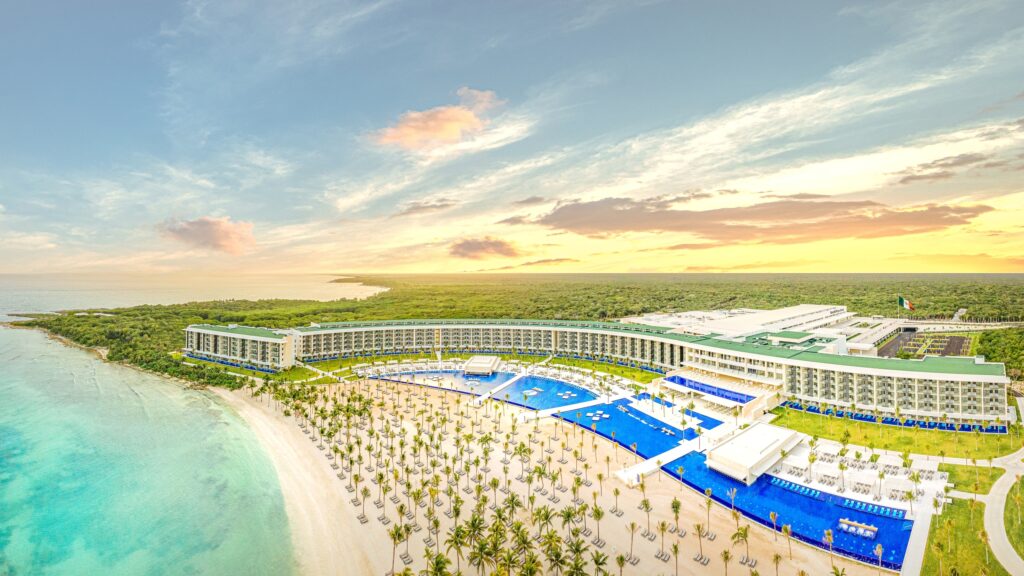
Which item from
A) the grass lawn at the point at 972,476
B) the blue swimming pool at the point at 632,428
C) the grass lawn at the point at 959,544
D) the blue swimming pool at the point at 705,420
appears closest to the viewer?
the grass lawn at the point at 959,544

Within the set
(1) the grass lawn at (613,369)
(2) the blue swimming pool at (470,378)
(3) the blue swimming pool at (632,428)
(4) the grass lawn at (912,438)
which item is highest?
(1) the grass lawn at (613,369)

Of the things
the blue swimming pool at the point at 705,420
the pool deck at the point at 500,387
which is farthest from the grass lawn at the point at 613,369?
the blue swimming pool at the point at 705,420

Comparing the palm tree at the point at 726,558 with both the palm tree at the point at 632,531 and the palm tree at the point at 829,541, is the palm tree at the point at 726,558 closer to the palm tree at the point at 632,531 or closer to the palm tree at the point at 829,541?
the palm tree at the point at 632,531

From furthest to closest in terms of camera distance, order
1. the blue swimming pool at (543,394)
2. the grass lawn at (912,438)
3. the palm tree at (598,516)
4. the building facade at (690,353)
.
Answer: the blue swimming pool at (543,394) → the building facade at (690,353) → the grass lawn at (912,438) → the palm tree at (598,516)

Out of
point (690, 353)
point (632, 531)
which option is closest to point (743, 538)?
point (632, 531)

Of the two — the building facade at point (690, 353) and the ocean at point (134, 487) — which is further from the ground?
the building facade at point (690, 353)

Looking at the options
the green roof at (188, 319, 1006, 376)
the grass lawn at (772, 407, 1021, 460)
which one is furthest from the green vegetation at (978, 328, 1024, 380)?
the grass lawn at (772, 407, 1021, 460)

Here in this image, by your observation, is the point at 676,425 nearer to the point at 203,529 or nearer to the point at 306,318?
the point at 203,529
